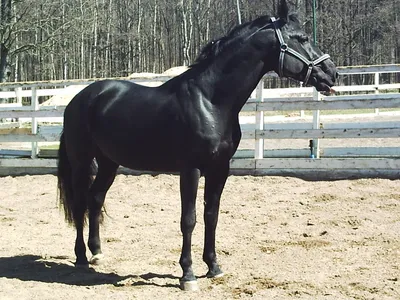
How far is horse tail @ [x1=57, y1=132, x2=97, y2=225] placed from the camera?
5301 mm

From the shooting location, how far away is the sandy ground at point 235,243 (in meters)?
4.25

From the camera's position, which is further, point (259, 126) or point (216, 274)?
point (259, 126)

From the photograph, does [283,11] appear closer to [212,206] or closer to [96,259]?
[212,206]

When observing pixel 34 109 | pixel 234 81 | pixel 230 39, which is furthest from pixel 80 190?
pixel 34 109

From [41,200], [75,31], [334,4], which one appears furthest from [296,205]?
[334,4]

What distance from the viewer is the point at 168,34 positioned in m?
41.9

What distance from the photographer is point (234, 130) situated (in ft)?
14.8

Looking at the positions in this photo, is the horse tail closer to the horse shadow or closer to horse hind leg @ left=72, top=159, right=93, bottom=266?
horse hind leg @ left=72, top=159, right=93, bottom=266

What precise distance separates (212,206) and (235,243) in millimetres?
1085

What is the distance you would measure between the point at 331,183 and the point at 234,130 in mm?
3794

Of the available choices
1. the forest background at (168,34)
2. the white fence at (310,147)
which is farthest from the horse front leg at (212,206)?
the forest background at (168,34)

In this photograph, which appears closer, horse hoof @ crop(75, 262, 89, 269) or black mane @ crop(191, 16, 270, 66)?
black mane @ crop(191, 16, 270, 66)

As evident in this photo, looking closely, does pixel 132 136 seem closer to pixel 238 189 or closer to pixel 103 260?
pixel 103 260

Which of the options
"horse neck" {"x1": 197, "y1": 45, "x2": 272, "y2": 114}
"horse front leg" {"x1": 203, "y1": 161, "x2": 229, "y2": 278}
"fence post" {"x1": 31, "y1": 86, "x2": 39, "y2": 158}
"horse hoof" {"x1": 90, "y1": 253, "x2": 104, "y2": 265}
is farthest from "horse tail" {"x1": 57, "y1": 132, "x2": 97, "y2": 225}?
"fence post" {"x1": 31, "y1": 86, "x2": 39, "y2": 158}
